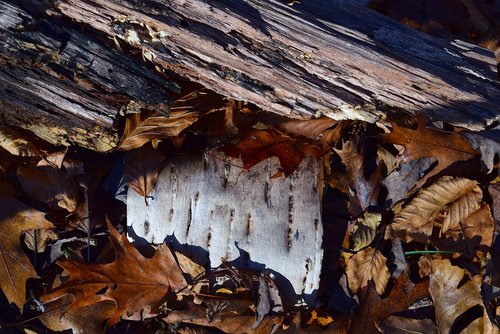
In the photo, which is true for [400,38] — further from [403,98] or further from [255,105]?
[255,105]

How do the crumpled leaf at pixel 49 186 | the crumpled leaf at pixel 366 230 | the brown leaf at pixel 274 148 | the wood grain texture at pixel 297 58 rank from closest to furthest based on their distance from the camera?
the wood grain texture at pixel 297 58
the crumpled leaf at pixel 366 230
the brown leaf at pixel 274 148
the crumpled leaf at pixel 49 186

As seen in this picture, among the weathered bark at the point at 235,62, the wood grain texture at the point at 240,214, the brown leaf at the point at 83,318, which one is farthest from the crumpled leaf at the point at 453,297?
the brown leaf at the point at 83,318

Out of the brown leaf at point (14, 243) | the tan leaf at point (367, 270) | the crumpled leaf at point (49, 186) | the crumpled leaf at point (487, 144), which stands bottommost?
the brown leaf at point (14, 243)

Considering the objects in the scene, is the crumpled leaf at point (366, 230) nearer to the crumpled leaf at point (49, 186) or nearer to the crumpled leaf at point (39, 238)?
the crumpled leaf at point (49, 186)

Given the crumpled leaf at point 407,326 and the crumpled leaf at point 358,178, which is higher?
the crumpled leaf at point 358,178

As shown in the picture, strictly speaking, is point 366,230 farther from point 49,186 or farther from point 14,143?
point 14,143

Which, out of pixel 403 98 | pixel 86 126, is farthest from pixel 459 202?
pixel 86 126

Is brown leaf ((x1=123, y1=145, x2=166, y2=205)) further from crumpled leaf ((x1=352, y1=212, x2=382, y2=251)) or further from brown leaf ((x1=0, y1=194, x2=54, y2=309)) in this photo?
crumpled leaf ((x1=352, y1=212, x2=382, y2=251))
